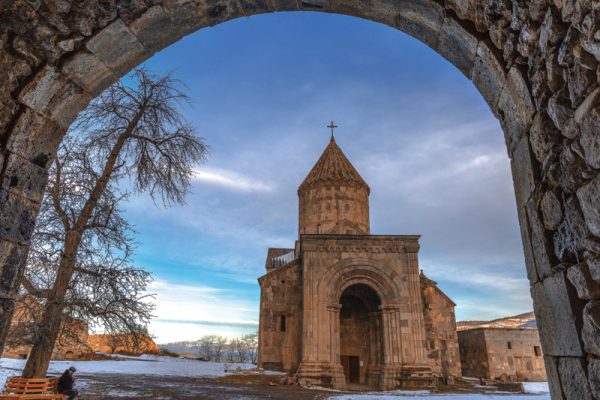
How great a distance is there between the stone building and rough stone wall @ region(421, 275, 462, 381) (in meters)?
4.78

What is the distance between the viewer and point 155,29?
9.92 ft

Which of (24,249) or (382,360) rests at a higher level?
(24,249)

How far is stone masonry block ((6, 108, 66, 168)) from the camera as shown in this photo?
264 cm

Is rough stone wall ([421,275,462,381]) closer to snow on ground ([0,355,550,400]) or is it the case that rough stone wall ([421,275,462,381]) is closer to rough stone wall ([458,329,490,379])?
snow on ground ([0,355,550,400])

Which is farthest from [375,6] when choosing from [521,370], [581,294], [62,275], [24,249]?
[521,370]

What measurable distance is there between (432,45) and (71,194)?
6558mm

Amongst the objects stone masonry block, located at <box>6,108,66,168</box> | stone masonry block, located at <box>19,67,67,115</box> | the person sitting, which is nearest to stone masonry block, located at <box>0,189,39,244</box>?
stone masonry block, located at <box>6,108,66,168</box>

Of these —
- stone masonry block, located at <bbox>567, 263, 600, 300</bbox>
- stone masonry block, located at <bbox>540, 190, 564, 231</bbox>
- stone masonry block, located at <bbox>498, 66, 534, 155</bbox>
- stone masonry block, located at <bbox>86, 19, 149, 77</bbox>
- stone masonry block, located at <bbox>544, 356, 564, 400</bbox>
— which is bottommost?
stone masonry block, located at <bbox>544, 356, 564, 400</bbox>

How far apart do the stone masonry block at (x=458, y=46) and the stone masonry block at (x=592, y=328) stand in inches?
64.8

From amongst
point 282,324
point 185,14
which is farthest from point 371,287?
point 185,14

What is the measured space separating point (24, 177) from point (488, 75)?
3.18 metres

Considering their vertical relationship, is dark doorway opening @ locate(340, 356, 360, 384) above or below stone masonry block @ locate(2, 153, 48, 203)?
below

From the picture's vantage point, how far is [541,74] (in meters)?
1.87

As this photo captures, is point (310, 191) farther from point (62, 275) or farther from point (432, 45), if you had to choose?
point (432, 45)
